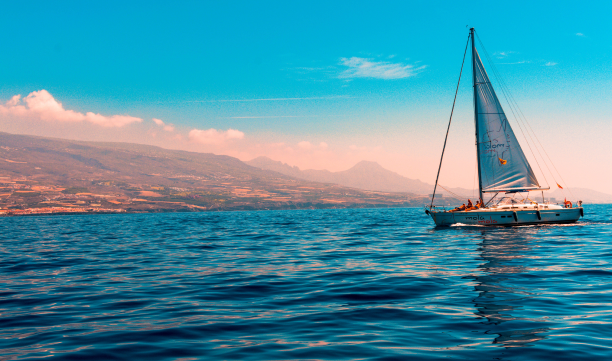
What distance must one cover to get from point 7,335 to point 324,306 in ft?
27.0

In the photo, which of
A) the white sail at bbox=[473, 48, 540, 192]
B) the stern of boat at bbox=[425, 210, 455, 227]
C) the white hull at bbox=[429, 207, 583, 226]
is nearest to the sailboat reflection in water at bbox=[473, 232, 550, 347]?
the white hull at bbox=[429, 207, 583, 226]

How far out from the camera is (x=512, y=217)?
4434cm

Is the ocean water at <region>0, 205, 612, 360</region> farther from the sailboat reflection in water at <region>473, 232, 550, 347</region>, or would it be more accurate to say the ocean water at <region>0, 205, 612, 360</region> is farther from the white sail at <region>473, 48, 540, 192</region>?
the white sail at <region>473, 48, 540, 192</region>

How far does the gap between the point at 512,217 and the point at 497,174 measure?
5.63m

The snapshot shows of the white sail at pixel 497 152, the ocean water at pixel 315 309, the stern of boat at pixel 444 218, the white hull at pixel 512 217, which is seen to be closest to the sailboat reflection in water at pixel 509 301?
Answer: the ocean water at pixel 315 309

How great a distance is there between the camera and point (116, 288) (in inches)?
584

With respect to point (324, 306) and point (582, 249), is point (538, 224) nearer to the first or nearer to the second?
point (582, 249)

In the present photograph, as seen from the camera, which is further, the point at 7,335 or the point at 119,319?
the point at 119,319

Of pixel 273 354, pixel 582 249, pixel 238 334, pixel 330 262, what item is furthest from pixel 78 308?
pixel 582 249

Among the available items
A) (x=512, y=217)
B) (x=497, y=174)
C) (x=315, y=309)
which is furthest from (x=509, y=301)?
(x=497, y=174)

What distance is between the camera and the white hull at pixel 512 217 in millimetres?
44375

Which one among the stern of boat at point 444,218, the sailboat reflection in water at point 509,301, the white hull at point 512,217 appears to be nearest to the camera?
the sailboat reflection in water at point 509,301

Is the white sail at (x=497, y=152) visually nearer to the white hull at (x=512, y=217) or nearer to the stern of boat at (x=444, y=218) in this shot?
the white hull at (x=512, y=217)

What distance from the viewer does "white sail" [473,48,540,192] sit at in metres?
46.2
